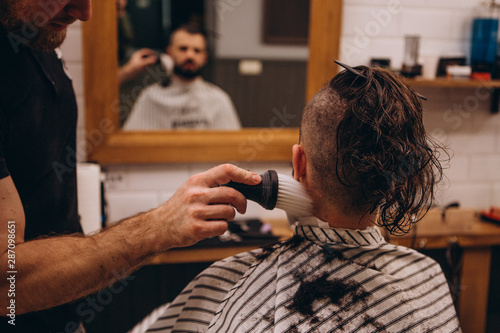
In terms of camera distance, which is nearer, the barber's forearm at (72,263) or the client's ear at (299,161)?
the barber's forearm at (72,263)

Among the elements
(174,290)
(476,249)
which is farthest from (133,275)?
(476,249)

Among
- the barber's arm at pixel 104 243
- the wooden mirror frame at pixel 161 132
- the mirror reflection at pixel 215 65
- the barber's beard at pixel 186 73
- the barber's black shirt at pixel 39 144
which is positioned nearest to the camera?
the barber's arm at pixel 104 243

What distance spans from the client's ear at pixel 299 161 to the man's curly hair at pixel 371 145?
0.15 ft

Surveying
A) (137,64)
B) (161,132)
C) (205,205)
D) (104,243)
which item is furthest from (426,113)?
(104,243)

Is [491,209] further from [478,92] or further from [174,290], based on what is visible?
[174,290]

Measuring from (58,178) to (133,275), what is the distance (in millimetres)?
971

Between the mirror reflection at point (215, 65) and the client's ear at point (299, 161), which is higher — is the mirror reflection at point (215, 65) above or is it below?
above

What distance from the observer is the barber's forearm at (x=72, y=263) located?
104cm

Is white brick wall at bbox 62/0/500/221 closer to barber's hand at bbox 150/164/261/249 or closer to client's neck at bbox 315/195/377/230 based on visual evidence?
client's neck at bbox 315/195/377/230

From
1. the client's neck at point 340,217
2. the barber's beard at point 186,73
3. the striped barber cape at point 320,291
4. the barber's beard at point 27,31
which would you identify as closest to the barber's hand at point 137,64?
the barber's beard at point 186,73

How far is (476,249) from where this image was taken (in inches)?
95.0

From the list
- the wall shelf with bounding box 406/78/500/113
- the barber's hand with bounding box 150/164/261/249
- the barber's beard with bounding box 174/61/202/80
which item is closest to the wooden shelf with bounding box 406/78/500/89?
the wall shelf with bounding box 406/78/500/113

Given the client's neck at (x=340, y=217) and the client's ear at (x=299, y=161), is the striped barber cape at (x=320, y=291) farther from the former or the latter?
the client's ear at (x=299, y=161)

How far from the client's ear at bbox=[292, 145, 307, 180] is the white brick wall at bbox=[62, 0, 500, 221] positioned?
128 cm
